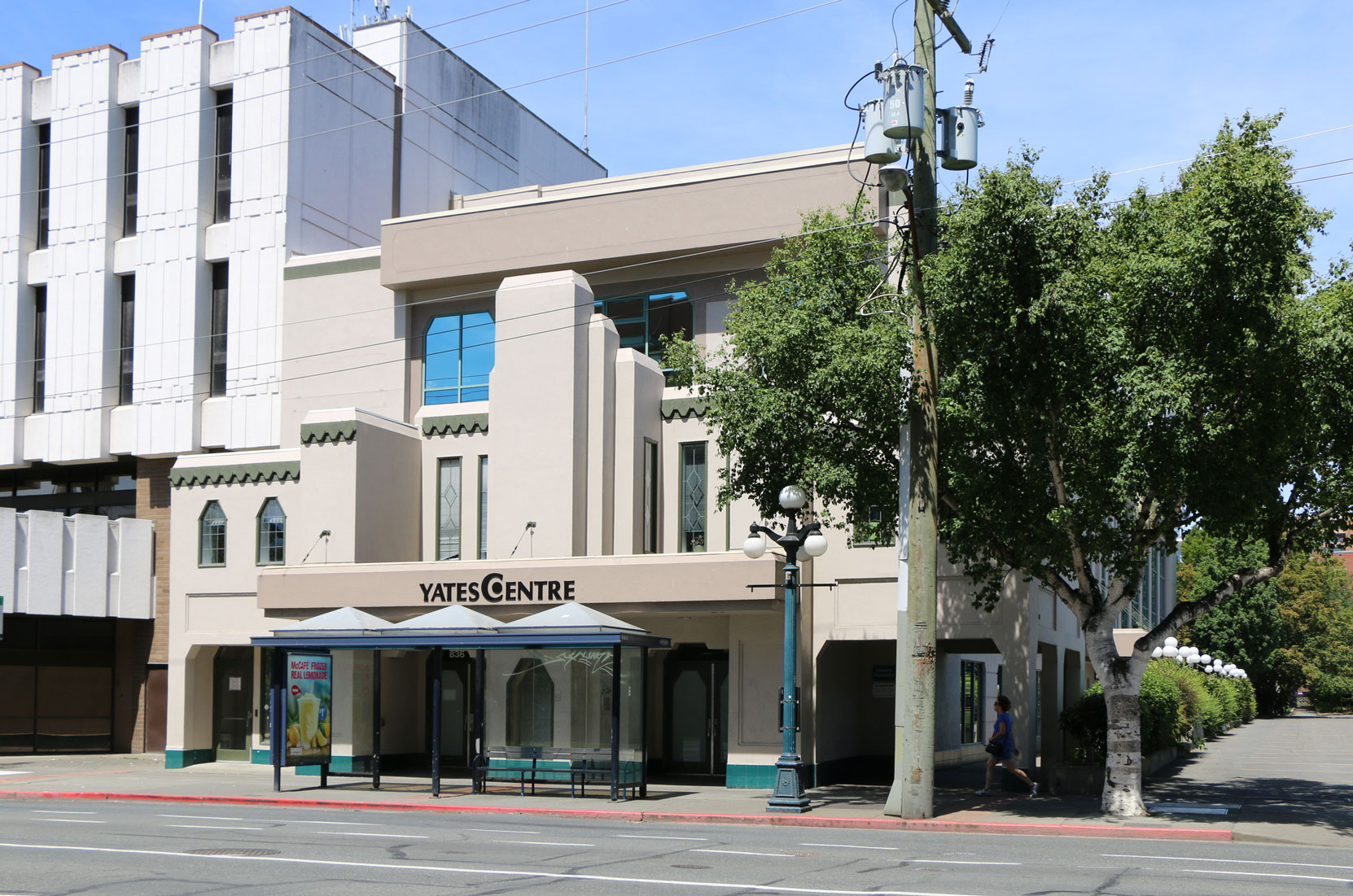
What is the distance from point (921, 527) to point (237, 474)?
18225 mm

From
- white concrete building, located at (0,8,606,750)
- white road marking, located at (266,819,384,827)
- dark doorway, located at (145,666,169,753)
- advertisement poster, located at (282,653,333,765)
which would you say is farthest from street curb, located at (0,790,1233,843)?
white concrete building, located at (0,8,606,750)

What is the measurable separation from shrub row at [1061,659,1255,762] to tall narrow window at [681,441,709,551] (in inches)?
→ 309

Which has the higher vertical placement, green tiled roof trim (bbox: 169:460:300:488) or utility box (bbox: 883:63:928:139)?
utility box (bbox: 883:63:928:139)

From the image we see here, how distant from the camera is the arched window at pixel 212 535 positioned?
30.9 metres

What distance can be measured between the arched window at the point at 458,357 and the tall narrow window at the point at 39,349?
39.1 feet

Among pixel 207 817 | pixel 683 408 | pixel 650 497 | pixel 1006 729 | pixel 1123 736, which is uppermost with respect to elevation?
pixel 683 408

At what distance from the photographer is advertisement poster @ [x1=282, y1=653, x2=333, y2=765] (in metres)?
23.5

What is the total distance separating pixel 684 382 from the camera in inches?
862

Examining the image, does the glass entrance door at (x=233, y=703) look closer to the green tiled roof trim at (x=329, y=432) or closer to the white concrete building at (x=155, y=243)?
the white concrete building at (x=155, y=243)

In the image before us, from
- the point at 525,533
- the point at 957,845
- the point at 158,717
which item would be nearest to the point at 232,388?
the point at 158,717

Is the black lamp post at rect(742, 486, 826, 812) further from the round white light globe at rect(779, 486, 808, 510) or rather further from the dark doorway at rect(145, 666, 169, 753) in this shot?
the dark doorway at rect(145, 666, 169, 753)

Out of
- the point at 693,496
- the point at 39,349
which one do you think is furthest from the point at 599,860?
the point at 39,349

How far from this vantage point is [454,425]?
94.7 ft

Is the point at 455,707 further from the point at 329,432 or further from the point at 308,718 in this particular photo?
the point at 329,432
